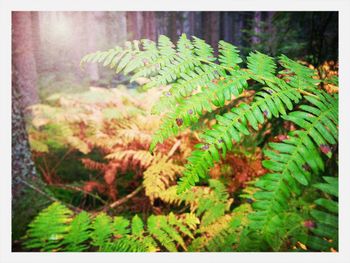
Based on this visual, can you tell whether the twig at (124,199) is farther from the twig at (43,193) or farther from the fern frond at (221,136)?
the fern frond at (221,136)

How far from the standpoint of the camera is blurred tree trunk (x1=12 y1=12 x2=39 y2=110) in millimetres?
3076

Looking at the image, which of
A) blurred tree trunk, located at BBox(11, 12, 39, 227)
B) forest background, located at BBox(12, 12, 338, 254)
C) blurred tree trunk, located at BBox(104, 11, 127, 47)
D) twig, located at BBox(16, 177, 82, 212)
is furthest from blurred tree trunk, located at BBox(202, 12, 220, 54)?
twig, located at BBox(16, 177, 82, 212)

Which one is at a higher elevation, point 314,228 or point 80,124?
point 80,124

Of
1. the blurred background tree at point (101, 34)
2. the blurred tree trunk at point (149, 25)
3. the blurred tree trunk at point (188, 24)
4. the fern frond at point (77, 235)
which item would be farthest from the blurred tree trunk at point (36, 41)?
the fern frond at point (77, 235)

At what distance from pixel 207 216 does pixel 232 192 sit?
1.68ft

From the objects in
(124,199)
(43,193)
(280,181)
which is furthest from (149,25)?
(280,181)

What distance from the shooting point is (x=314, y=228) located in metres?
0.84

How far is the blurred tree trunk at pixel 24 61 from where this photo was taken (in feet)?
10.1

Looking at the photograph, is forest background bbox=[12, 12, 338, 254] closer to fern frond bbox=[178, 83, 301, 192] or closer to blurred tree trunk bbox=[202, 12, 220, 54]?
blurred tree trunk bbox=[202, 12, 220, 54]
